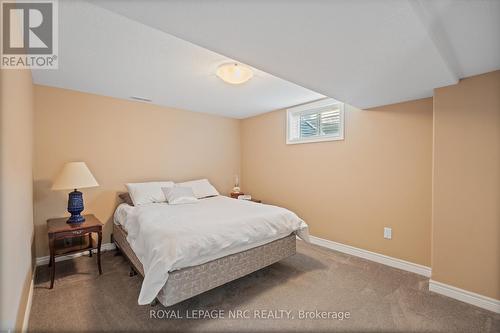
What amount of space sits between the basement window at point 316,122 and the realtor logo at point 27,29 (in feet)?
10.2

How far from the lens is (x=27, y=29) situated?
5.43 feet

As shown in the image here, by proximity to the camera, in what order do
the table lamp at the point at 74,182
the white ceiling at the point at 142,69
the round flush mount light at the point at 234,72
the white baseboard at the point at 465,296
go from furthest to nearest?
the table lamp at the point at 74,182 < the round flush mount light at the point at 234,72 < the white baseboard at the point at 465,296 < the white ceiling at the point at 142,69

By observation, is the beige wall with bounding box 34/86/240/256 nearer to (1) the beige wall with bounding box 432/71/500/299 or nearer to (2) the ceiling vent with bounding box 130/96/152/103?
(2) the ceiling vent with bounding box 130/96/152/103

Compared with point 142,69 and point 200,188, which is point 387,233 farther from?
point 142,69

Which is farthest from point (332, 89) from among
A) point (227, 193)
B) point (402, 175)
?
point (227, 193)

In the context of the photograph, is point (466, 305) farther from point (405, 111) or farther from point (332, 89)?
point (332, 89)

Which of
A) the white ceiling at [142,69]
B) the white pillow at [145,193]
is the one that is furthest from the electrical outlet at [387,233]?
the white pillow at [145,193]

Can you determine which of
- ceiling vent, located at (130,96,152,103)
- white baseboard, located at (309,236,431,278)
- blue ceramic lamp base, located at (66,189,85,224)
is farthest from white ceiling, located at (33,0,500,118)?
white baseboard, located at (309,236,431,278)

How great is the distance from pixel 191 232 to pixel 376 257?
245 cm

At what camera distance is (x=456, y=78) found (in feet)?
6.57

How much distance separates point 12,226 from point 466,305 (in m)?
3.52

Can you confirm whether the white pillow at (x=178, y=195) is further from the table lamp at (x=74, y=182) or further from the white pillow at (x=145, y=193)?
the table lamp at (x=74, y=182)

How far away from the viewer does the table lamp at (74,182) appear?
8.25 ft

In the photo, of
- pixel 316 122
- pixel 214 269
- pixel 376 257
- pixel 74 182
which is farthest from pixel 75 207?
pixel 376 257
